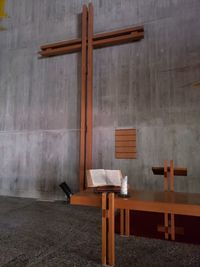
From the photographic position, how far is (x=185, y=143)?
4.16 metres

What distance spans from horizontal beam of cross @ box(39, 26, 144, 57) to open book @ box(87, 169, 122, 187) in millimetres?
3654

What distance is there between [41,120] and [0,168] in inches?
67.3

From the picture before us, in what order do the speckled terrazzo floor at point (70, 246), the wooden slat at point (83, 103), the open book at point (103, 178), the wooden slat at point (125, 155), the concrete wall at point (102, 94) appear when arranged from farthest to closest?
1. the wooden slat at point (83, 103)
2. the wooden slat at point (125, 155)
3. the concrete wall at point (102, 94)
4. the open book at point (103, 178)
5. the speckled terrazzo floor at point (70, 246)

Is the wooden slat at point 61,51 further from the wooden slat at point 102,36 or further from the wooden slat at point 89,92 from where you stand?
the wooden slat at point 89,92

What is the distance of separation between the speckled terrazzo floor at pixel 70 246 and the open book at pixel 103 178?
0.65 metres

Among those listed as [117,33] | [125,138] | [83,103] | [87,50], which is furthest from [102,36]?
[125,138]

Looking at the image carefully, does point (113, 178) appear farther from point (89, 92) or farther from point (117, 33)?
point (117, 33)

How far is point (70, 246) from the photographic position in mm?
2197

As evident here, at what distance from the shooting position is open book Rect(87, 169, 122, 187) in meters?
2.10

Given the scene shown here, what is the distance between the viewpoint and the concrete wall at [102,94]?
431 centimetres

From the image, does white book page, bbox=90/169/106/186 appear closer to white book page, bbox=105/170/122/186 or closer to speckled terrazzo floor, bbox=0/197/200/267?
white book page, bbox=105/170/122/186

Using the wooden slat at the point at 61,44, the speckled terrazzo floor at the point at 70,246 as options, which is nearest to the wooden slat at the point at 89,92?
the wooden slat at the point at 61,44

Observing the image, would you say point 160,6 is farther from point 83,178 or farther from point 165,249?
point 165,249

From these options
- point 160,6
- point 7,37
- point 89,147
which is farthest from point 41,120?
point 160,6
